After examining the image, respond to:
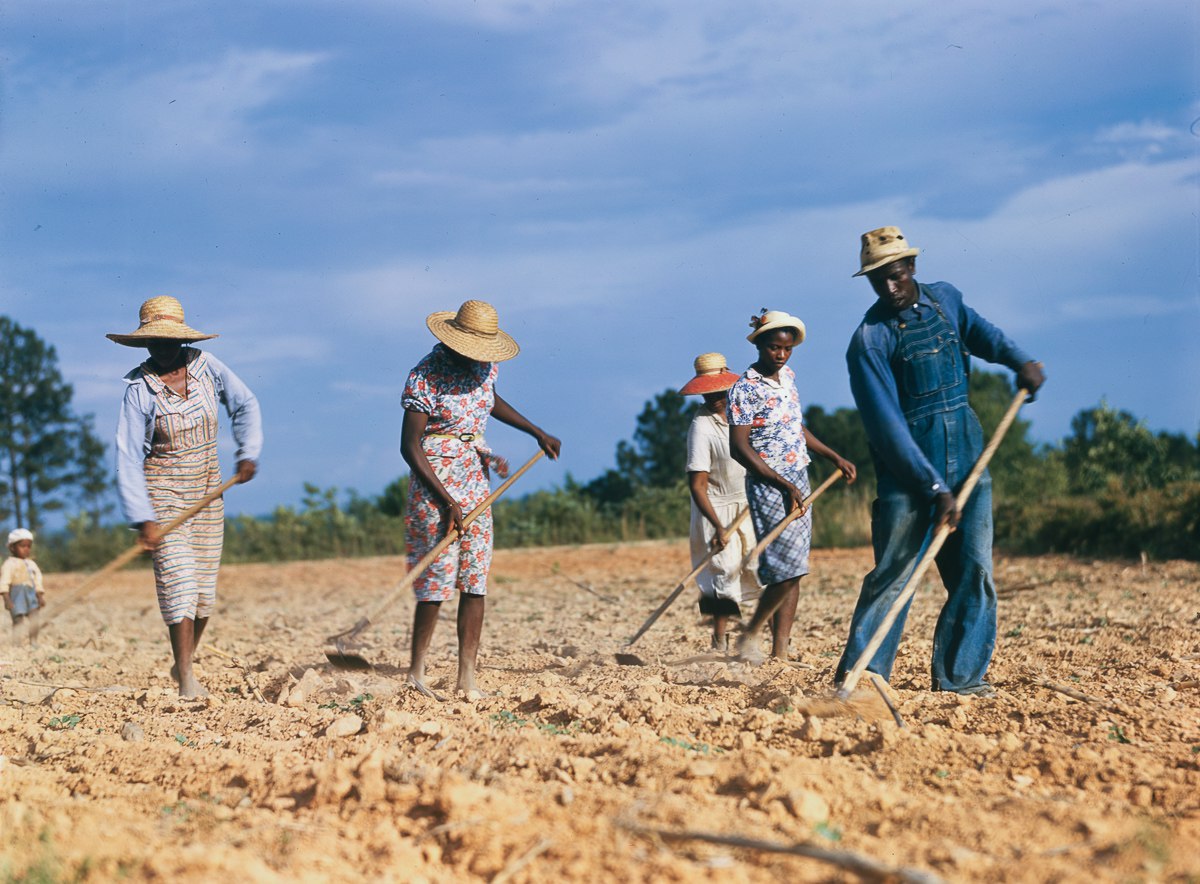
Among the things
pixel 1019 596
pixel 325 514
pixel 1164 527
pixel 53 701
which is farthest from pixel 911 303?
pixel 325 514

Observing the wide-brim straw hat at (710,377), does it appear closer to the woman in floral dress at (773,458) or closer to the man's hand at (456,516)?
the woman in floral dress at (773,458)

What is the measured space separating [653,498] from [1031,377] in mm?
18217

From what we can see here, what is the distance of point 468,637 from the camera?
6234 millimetres

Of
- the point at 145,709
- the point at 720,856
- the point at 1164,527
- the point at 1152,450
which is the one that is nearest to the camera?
the point at 720,856

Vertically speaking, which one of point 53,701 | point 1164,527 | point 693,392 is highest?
point 693,392

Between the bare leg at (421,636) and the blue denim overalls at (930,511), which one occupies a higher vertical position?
the blue denim overalls at (930,511)

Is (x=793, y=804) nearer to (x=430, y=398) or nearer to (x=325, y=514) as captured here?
(x=430, y=398)

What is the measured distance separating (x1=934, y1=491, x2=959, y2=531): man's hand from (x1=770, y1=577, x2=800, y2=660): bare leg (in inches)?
77.7

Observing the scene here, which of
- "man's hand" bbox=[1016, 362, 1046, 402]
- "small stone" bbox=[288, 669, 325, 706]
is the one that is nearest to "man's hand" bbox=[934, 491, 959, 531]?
"man's hand" bbox=[1016, 362, 1046, 402]

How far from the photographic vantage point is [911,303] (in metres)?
5.20

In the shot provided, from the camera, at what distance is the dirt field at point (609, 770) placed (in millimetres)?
3215

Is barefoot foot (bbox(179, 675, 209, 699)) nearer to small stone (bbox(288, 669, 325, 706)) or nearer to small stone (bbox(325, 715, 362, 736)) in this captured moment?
small stone (bbox(288, 669, 325, 706))

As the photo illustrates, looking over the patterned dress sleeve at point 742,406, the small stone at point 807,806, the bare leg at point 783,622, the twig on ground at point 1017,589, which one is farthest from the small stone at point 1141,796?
the twig on ground at point 1017,589

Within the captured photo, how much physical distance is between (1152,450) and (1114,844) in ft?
60.1
